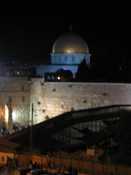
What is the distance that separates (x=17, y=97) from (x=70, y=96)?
2.46m

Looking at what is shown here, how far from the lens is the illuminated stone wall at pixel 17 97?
24.1 metres

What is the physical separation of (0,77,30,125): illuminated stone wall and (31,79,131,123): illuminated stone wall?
305 millimetres

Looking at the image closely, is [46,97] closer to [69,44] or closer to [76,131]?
[76,131]

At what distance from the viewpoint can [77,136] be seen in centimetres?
1977

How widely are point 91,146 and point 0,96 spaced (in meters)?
7.71

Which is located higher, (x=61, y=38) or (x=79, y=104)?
(x=61, y=38)

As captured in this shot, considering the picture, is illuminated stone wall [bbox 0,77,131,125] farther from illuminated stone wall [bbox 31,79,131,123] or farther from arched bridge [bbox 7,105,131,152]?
arched bridge [bbox 7,105,131,152]

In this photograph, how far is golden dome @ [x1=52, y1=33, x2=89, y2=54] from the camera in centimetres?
2975

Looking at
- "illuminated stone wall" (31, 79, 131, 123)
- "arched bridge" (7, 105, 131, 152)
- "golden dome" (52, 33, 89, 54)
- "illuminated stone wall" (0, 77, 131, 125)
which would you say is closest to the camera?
"arched bridge" (7, 105, 131, 152)

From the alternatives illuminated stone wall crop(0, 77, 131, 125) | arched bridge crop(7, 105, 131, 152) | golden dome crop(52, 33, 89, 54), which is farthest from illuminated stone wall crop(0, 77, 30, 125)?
golden dome crop(52, 33, 89, 54)

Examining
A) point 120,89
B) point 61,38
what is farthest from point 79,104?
point 61,38

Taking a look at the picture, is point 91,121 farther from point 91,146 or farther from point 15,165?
point 15,165

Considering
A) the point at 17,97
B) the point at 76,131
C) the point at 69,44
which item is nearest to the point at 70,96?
the point at 17,97

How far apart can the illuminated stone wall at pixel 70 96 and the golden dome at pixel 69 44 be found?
19.2ft
